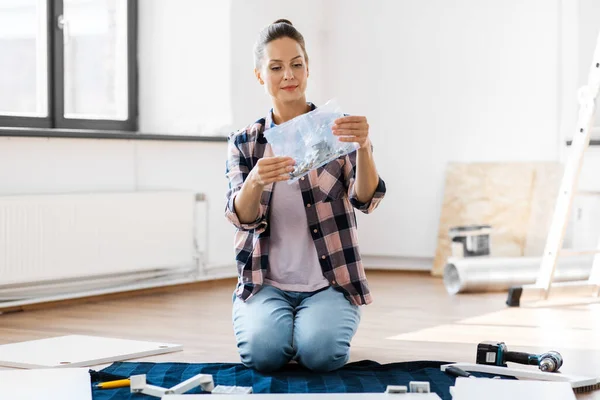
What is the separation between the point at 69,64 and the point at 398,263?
247 cm

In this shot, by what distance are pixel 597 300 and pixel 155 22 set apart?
2.88 meters

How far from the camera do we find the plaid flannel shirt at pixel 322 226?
9.72ft

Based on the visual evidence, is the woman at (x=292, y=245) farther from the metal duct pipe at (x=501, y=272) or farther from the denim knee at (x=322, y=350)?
the metal duct pipe at (x=501, y=272)

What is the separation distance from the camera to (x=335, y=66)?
6.28m

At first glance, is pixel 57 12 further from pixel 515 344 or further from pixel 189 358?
pixel 515 344

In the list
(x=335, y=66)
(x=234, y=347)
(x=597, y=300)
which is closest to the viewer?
(x=234, y=347)

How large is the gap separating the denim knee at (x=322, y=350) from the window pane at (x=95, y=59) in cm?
261

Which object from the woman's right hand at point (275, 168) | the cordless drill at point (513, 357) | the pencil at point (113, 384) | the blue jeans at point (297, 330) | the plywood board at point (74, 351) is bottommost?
the plywood board at point (74, 351)

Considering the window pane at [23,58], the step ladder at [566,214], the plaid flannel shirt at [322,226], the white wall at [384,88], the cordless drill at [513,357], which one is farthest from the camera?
the white wall at [384,88]

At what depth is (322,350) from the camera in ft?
9.39

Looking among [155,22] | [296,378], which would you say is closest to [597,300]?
[296,378]

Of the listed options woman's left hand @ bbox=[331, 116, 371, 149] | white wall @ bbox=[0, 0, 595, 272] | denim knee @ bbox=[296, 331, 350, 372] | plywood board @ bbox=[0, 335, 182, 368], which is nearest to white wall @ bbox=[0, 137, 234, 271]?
white wall @ bbox=[0, 0, 595, 272]

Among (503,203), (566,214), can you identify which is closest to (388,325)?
(566,214)

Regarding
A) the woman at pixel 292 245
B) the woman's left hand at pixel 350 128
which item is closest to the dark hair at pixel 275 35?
the woman at pixel 292 245
